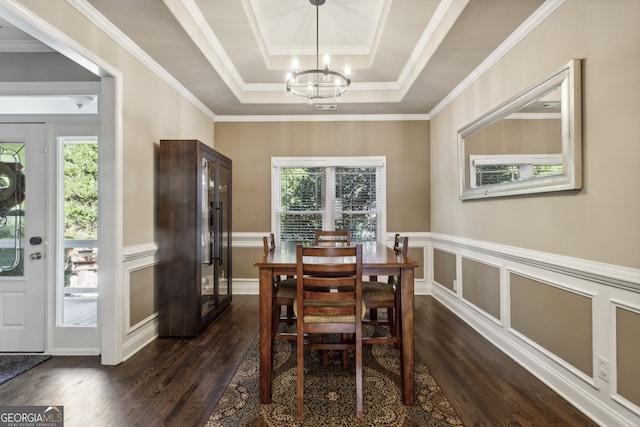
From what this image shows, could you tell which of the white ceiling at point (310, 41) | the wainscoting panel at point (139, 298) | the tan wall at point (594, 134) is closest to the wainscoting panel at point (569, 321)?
the tan wall at point (594, 134)

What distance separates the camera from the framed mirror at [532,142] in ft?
6.47

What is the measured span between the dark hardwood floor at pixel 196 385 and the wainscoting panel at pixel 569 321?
0.15 metres

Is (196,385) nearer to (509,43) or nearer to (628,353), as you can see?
(628,353)

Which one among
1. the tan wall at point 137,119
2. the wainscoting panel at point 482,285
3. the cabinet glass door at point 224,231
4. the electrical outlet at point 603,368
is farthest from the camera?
the cabinet glass door at point 224,231

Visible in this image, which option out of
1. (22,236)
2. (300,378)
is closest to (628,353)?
(300,378)

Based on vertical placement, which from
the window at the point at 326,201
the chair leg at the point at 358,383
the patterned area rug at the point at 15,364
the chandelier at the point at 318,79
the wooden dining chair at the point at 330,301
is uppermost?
the chandelier at the point at 318,79

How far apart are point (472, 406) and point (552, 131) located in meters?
1.96

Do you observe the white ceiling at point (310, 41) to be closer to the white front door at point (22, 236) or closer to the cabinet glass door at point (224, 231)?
the cabinet glass door at point (224, 231)

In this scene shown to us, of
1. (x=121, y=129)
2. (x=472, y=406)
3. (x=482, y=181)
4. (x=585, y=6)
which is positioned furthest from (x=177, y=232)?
(x=585, y=6)

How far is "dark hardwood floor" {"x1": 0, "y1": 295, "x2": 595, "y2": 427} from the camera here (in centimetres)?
190

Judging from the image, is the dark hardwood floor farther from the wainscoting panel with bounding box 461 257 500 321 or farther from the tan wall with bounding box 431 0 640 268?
the tan wall with bounding box 431 0 640 268

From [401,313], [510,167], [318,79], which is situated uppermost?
[318,79]

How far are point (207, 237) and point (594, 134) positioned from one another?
3.46 m

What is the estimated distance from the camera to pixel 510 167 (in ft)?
8.66
